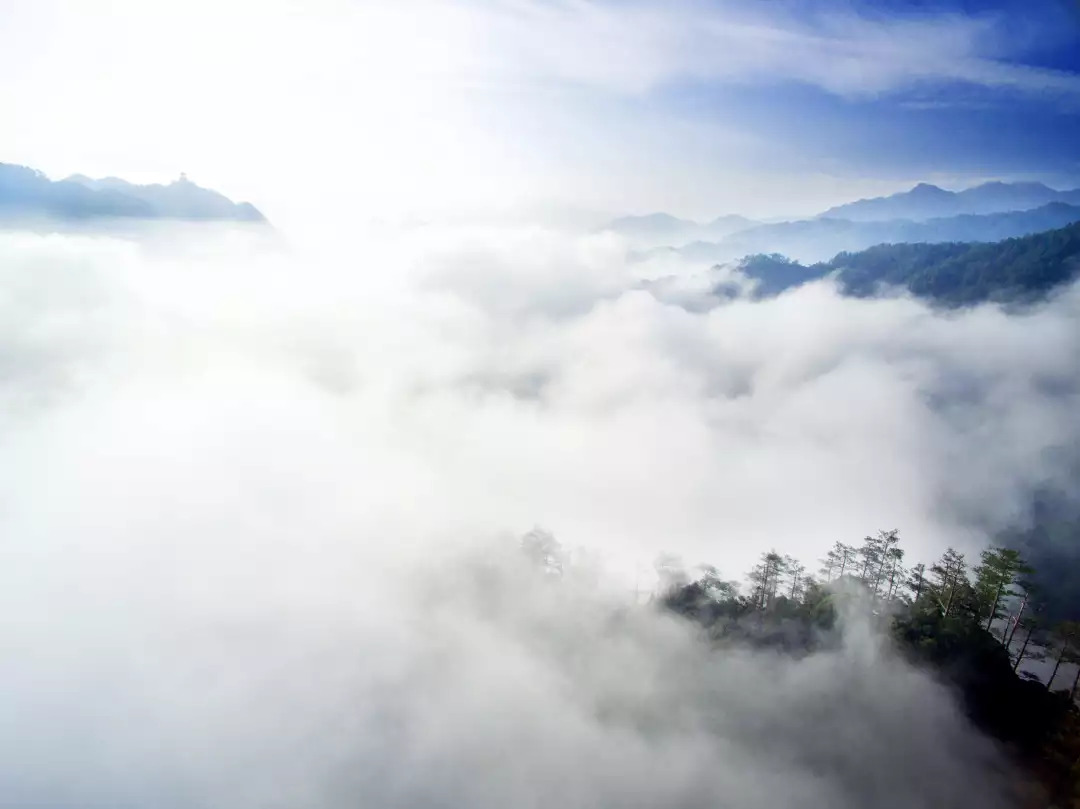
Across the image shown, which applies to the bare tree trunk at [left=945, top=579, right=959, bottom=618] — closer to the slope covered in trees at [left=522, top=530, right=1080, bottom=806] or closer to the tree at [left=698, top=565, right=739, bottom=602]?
the slope covered in trees at [left=522, top=530, right=1080, bottom=806]

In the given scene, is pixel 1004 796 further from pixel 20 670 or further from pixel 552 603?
pixel 20 670

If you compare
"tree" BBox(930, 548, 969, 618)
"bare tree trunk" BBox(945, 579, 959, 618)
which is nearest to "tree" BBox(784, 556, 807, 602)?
"tree" BBox(930, 548, 969, 618)

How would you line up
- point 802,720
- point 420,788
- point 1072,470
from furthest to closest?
point 1072,470 < point 420,788 < point 802,720

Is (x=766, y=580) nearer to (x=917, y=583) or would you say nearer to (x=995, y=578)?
(x=917, y=583)

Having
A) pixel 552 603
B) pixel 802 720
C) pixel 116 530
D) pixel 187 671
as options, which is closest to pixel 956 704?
pixel 802 720

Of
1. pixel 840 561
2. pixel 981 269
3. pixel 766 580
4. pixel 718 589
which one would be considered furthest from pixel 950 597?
pixel 981 269

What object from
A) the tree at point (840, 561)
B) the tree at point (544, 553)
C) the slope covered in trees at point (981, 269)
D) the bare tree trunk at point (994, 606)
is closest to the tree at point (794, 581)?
the tree at point (840, 561)
